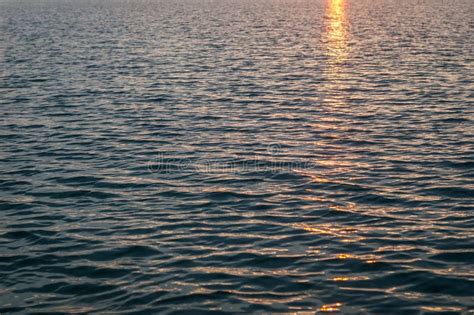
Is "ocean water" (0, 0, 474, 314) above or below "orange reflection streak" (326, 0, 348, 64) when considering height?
below

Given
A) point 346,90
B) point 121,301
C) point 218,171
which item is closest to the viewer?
point 121,301

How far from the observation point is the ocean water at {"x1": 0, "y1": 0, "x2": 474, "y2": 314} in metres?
18.5

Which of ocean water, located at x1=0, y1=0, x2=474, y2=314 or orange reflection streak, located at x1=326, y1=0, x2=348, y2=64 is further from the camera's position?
orange reflection streak, located at x1=326, y1=0, x2=348, y2=64

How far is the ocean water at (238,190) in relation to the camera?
1847 centimetres

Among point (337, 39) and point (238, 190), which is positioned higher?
point (337, 39)

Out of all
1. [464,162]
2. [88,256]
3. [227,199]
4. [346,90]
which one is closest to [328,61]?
[346,90]

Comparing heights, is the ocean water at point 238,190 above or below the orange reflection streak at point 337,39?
below

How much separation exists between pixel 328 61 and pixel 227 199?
41.7 metres

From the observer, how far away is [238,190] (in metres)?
26.7

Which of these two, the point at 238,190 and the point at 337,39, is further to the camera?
the point at 337,39

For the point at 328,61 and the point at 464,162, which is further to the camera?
the point at 328,61

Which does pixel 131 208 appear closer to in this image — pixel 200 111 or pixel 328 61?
pixel 200 111

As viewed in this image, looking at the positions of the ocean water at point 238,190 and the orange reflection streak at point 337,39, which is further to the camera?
the orange reflection streak at point 337,39

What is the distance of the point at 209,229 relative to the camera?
2267 centimetres
